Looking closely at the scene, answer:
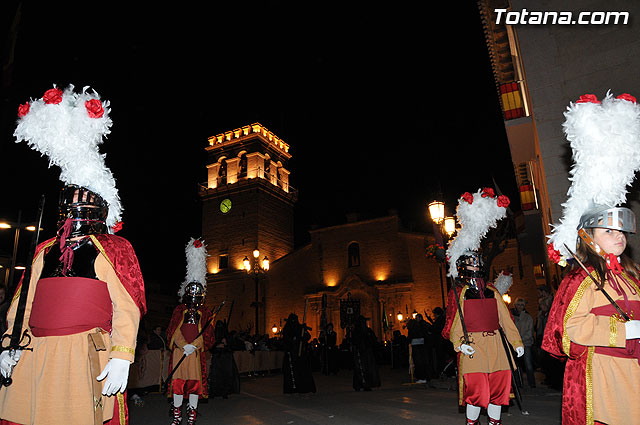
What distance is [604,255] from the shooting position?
3367 mm

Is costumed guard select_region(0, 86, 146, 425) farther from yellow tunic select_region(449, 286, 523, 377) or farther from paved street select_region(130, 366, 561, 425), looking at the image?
paved street select_region(130, 366, 561, 425)

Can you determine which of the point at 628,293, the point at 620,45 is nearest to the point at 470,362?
the point at 628,293

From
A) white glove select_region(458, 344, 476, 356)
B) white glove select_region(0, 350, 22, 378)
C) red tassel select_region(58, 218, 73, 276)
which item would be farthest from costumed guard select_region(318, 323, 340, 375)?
white glove select_region(0, 350, 22, 378)

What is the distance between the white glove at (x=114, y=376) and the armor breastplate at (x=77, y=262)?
0.62 meters

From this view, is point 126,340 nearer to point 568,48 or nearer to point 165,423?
point 165,423

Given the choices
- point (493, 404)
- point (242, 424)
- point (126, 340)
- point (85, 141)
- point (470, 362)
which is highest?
point (85, 141)

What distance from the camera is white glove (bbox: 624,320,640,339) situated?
2.98 metres

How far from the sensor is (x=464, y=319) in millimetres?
5840

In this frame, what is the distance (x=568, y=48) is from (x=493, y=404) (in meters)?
7.93

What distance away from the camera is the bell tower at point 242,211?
38.3 metres

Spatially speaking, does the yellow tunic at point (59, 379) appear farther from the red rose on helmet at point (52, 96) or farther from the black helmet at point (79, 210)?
the red rose on helmet at point (52, 96)

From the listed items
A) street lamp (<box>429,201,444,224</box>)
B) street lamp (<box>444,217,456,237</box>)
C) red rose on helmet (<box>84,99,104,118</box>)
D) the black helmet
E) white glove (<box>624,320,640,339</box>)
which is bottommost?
white glove (<box>624,320,640,339</box>)

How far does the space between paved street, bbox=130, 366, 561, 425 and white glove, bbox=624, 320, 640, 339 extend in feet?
15.5

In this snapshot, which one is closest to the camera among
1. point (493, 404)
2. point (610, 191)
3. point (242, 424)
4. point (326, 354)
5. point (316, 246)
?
point (610, 191)
